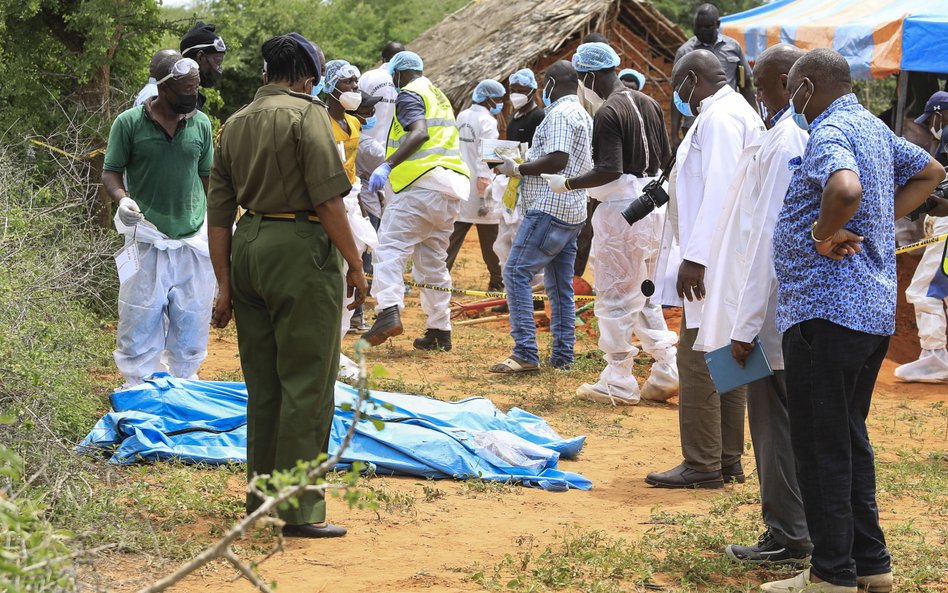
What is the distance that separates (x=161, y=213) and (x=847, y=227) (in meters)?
4.20

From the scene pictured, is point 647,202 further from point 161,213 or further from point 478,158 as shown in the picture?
point 478,158

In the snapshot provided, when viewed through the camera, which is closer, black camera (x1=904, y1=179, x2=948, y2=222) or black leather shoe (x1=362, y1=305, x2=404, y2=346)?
black camera (x1=904, y1=179, x2=948, y2=222)

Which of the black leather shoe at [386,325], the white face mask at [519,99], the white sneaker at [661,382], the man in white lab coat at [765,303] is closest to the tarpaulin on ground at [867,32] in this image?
the white face mask at [519,99]

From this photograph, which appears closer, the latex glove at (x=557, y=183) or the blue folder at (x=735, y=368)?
the blue folder at (x=735, y=368)

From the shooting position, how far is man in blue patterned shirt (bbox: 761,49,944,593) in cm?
383

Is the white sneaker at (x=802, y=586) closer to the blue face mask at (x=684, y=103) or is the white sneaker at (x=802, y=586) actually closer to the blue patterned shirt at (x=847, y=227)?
the blue patterned shirt at (x=847, y=227)

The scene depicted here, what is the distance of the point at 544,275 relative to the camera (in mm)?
8867

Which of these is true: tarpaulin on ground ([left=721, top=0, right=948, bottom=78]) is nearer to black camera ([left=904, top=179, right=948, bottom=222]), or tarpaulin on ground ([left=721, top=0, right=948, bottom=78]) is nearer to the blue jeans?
the blue jeans

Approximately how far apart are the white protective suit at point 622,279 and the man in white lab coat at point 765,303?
9.09ft

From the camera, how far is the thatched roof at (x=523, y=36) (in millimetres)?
16844

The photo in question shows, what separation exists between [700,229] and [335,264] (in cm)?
174

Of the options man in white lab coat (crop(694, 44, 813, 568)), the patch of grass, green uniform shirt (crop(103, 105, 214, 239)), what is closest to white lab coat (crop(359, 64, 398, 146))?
green uniform shirt (crop(103, 105, 214, 239))

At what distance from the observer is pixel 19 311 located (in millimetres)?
5285

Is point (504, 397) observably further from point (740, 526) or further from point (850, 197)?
point (850, 197)
